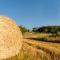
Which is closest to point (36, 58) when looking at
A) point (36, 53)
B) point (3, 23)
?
point (36, 53)

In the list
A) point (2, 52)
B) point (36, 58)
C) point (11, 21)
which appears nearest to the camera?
point (2, 52)

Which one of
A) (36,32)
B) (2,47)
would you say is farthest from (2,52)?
(36,32)

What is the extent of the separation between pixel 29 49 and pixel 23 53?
0.43 m

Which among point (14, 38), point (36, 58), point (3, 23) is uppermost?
point (3, 23)

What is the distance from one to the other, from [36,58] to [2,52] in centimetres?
130

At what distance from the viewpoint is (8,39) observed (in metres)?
8.23

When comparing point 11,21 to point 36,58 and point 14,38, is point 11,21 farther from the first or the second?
point 36,58

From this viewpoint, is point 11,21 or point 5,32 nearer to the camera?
point 5,32

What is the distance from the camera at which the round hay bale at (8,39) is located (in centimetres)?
790

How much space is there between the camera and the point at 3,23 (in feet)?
27.6

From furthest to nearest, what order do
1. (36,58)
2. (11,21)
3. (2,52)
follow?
1. (11,21)
2. (36,58)
3. (2,52)

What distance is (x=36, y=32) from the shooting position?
31.8m

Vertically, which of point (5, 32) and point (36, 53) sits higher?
point (5, 32)

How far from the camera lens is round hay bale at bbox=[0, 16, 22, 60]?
25.9ft
